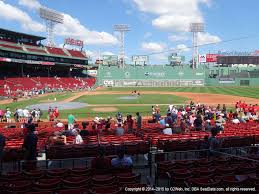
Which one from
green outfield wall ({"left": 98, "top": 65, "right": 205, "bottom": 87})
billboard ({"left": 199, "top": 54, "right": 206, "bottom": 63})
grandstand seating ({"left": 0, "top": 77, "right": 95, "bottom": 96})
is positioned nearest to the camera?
grandstand seating ({"left": 0, "top": 77, "right": 95, "bottom": 96})

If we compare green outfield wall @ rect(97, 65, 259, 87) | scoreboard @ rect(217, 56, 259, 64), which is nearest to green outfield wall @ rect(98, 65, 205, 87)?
green outfield wall @ rect(97, 65, 259, 87)

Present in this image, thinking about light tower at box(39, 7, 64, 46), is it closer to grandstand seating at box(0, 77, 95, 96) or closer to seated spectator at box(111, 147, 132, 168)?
grandstand seating at box(0, 77, 95, 96)

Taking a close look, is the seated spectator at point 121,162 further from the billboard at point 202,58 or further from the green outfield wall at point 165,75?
the billboard at point 202,58

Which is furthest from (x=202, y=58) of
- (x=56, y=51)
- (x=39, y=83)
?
(x=39, y=83)

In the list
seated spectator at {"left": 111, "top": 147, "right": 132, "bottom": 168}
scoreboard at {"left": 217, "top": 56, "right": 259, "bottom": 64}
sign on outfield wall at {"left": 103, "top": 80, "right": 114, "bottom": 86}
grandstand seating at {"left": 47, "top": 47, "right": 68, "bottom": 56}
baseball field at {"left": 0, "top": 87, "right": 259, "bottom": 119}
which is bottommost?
baseball field at {"left": 0, "top": 87, "right": 259, "bottom": 119}

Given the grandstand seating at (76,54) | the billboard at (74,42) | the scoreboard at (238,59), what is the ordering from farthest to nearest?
the billboard at (74,42), the scoreboard at (238,59), the grandstand seating at (76,54)

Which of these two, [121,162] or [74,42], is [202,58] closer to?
[74,42]

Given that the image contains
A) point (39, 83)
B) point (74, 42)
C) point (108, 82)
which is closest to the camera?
point (39, 83)

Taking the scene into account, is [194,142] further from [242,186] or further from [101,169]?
[242,186]

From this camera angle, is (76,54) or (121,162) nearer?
(121,162)

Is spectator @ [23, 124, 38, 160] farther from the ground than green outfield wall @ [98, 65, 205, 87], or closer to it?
closer to it

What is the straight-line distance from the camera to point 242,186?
22.6 ft

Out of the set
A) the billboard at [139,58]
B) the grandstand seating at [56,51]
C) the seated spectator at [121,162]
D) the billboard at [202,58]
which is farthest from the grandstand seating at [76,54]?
the seated spectator at [121,162]

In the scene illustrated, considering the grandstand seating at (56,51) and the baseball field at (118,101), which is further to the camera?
the grandstand seating at (56,51)
